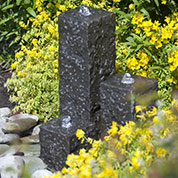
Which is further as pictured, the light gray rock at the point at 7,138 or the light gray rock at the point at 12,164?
the light gray rock at the point at 7,138

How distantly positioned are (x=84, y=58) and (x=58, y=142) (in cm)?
67

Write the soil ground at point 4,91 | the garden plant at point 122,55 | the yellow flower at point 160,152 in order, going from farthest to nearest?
the soil ground at point 4,91 < the garden plant at point 122,55 < the yellow flower at point 160,152

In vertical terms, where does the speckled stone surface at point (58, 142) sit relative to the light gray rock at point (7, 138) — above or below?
above

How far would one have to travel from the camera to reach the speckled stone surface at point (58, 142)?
2.98 m

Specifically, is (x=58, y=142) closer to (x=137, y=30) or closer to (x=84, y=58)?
(x=84, y=58)

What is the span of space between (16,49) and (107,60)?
215 centimetres

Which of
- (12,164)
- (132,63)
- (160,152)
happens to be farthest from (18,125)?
(160,152)

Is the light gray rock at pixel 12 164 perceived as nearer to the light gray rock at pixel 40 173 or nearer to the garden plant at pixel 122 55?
the light gray rock at pixel 40 173

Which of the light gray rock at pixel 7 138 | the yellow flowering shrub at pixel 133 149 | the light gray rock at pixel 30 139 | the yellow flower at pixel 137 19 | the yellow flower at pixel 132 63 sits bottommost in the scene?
the light gray rock at pixel 30 139

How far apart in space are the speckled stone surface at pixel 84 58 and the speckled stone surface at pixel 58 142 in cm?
12

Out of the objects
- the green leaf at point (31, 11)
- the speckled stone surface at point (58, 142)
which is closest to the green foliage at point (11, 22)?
the green leaf at point (31, 11)

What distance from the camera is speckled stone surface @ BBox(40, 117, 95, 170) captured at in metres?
2.98

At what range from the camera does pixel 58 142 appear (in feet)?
9.93

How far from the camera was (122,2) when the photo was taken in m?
4.65
